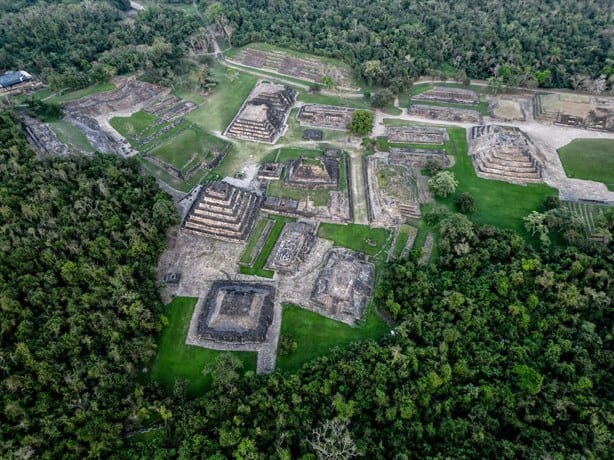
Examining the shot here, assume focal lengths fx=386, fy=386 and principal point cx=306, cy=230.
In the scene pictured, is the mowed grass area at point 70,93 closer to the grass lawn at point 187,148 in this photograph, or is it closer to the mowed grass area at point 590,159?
the grass lawn at point 187,148

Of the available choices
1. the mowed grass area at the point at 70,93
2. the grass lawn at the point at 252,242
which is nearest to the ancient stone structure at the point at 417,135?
the grass lawn at the point at 252,242

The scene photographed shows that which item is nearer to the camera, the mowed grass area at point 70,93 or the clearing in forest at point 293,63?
the mowed grass area at point 70,93

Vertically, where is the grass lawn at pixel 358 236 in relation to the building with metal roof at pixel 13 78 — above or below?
below

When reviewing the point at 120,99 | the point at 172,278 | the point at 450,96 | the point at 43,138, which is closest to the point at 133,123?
the point at 120,99

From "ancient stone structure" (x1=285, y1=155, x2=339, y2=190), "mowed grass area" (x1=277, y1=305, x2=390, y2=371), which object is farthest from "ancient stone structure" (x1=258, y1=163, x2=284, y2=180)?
"mowed grass area" (x1=277, y1=305, x2=390, y2=371)

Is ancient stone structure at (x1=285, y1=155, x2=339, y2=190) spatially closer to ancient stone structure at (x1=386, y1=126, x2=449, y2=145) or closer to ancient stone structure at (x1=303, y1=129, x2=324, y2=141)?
ancient stone structure at (x1=303, y1=129, x2=324, y2=141)

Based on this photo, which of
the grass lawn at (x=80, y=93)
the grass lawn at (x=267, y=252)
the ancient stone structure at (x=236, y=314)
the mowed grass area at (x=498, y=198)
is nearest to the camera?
the ancient stone structure at (x=236, y=314)

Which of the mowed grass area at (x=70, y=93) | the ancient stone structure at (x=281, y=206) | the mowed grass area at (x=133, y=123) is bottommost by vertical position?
the ancient stone structure at (x=281, y=206)
